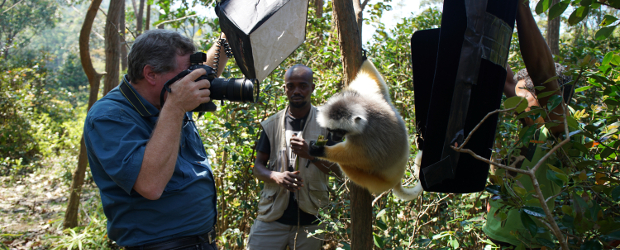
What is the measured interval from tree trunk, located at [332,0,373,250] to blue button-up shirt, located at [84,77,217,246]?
3.23ft

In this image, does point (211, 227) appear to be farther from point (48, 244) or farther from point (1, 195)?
point (1, 195)

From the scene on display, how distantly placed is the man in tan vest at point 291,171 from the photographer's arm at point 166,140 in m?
1.35

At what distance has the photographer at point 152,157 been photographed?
5.41 ft

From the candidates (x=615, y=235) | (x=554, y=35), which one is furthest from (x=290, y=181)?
(x=554, y=35)

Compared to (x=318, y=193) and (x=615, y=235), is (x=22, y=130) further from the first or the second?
(x=615, y=235)

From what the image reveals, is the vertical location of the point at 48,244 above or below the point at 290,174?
below

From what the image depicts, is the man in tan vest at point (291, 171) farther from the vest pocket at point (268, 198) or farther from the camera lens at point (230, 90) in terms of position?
the camera lens at point (230, 90)

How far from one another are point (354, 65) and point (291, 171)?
4.10 ft

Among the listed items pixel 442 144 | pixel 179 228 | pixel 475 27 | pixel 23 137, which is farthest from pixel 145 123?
pixel 23 137

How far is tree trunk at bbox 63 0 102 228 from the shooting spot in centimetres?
468

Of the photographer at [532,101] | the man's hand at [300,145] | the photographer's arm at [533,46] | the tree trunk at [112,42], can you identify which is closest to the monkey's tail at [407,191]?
the photographer at [532,101]

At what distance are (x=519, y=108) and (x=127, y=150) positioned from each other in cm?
181

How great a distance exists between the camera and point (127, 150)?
1645 millimetres

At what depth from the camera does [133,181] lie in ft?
5.28
